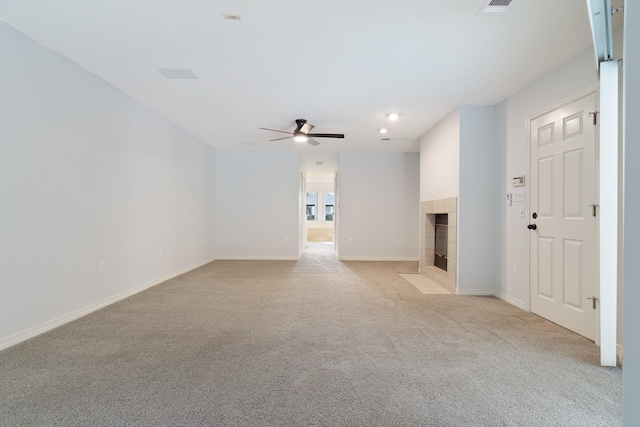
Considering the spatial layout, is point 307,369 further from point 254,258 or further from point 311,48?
point 254,258

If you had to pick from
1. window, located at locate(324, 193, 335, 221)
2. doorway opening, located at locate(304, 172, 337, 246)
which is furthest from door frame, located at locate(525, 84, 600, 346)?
window, located at locate(324, 193, 335, 221)

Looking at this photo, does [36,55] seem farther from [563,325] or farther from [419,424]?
[563,325]

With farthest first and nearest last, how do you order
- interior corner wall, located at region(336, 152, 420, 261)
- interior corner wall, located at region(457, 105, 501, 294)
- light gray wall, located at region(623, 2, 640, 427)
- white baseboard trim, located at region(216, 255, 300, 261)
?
interior corner wall, located at region(336, 152, 420, 261) → white baseboard trim, located at region(216, 255, 300, 261) → interior corner wall, located at region(457, 105, 501, 294) → light gray wall, located at region(623, 2, 640, 427)

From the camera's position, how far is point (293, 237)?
7.61 metres

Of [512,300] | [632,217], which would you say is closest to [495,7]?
[632,217]

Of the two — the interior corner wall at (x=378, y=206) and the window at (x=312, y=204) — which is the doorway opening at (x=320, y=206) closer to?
the window at (x=312, y=204)

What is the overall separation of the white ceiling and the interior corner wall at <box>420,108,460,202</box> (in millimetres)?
480

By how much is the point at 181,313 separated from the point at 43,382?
1.42 metres

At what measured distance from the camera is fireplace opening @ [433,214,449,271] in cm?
516

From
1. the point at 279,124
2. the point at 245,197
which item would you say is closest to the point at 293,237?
the point at 245,197

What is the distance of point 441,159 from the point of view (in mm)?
4973

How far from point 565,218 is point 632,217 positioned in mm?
3115

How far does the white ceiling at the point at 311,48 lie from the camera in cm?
232

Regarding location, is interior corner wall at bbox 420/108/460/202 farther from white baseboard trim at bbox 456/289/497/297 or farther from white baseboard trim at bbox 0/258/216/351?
white baseboard trim at bbox 0/258/216/351
